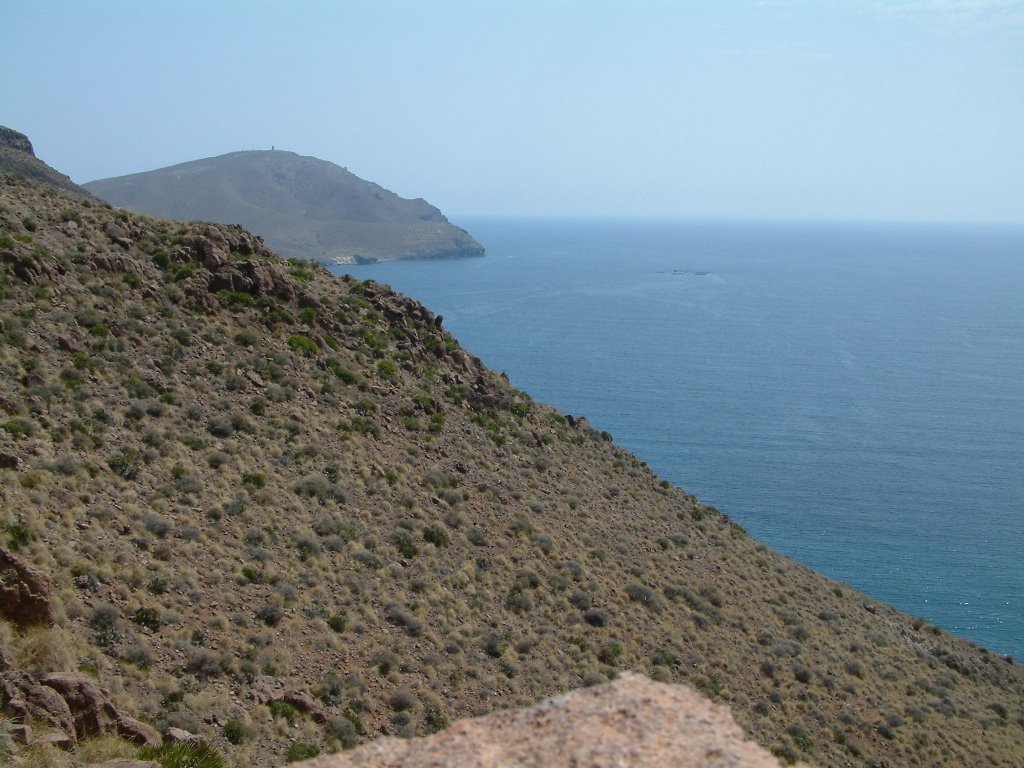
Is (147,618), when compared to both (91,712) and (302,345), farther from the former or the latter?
(302,345)

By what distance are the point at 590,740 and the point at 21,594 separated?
8.59 metres

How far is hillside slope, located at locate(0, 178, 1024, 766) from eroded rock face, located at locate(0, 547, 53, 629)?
32 cm

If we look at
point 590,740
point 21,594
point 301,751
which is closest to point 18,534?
point 21,594

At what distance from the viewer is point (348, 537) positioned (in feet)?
64.1

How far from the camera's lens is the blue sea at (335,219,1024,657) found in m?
49.8

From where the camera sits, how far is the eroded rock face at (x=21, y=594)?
10.7 metres

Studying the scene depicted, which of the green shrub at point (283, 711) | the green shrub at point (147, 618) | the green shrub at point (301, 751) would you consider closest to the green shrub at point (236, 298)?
the green shrub at point (147, 618)

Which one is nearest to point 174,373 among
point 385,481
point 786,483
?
point 385,481

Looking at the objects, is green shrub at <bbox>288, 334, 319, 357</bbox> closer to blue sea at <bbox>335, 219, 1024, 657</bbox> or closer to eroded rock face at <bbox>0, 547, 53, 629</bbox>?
eroded rock face at <bbox>0, 547, 53, 629</bbox>

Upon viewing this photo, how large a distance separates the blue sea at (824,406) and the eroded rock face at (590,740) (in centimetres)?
4188

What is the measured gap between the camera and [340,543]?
19.0 meters

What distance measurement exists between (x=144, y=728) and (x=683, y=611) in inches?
666

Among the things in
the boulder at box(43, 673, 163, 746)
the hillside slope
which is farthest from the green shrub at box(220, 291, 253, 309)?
the boulder at box(43, 673, 163, 746)

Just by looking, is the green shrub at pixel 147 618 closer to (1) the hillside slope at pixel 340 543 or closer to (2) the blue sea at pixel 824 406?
(1) the hillside slope at pixel 340 543
